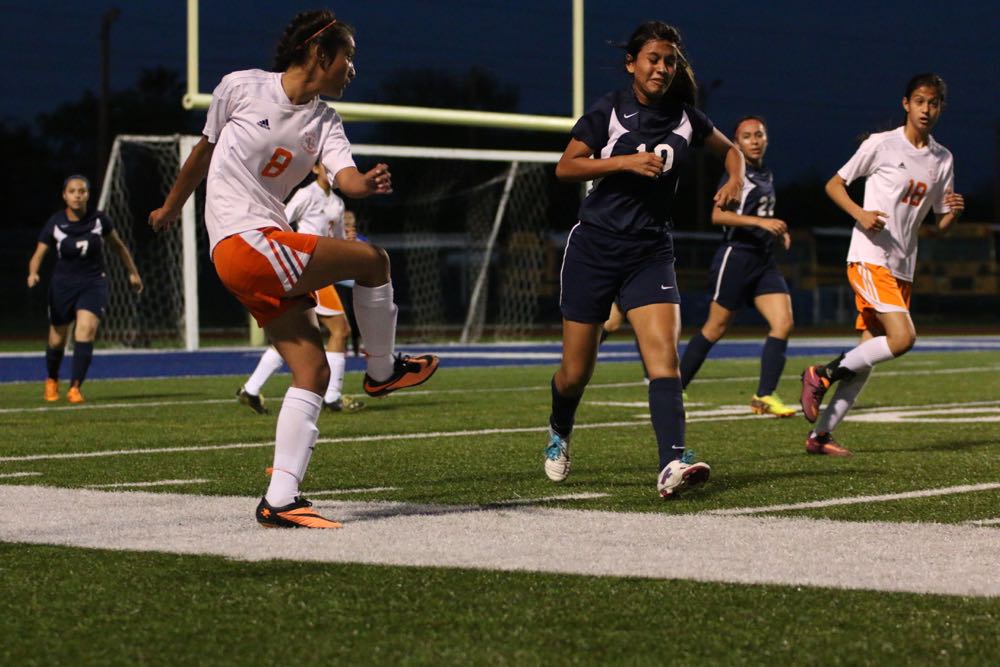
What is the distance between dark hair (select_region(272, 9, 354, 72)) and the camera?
6387 mm

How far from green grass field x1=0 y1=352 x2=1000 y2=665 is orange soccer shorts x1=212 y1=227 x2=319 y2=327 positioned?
885 mm

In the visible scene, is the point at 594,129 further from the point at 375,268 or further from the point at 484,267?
the point at 484,267

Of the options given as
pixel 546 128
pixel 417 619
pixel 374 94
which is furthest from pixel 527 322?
pixel 374 94

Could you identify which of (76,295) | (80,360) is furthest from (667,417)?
(76,295)

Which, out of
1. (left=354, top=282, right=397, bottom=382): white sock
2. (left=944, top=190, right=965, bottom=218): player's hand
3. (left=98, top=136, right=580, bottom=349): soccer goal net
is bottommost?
(left=98, top=136, right=580, bottom=349): soccer goal net

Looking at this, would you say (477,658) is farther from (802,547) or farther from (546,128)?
(546,128)

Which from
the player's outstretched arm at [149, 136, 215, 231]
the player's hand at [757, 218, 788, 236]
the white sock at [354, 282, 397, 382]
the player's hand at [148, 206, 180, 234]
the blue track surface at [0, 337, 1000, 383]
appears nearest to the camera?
the player's outstretched arm at [149, 136, 215, 231]

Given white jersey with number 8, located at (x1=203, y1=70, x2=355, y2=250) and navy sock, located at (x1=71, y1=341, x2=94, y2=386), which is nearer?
white jersey with number 8, located at (x1=203, y1=70, x2=355, y2=250)

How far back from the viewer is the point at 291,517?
20.5 feet

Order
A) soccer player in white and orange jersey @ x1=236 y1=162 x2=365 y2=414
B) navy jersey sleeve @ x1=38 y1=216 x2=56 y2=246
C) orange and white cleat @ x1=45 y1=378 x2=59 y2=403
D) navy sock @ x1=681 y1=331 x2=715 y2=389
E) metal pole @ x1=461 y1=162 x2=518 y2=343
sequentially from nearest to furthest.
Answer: soccer player in white and orange jersey @ x1=236 y1=162 x2=365 y2=414
navy sock @ x1=681 y1=331 x2=715 y2=389
orange and white cleat @ x1=45 y1=378 x2=59 y2=403
navy jersey sleeve @ x1=38 y1=216 x2=56 y2=246
metal pole @ x1=461 y1=162 x2=518 y2=343

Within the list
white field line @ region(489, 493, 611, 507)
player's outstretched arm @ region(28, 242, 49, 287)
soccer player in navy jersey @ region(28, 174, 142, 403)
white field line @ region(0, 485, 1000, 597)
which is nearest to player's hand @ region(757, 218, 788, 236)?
white field line @ region(489, 493, 611, 507)

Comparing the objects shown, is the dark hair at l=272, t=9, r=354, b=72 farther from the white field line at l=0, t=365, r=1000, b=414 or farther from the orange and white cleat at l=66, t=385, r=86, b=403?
the orange and white cleat at l=66, t=385, r=86, b=403

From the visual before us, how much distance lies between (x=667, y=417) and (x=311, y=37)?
7.10ft

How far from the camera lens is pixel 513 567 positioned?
208 inches
